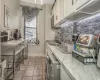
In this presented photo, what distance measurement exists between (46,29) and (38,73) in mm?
2536

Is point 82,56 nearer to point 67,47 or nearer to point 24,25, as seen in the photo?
point 67,47

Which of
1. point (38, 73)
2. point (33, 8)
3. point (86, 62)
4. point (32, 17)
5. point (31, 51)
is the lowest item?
point (38, 73)

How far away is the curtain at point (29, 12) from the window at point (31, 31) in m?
0.20

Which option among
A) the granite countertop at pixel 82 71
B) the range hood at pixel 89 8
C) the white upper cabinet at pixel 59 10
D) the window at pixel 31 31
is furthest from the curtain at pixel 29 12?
the granite countertop at pixel 82 71

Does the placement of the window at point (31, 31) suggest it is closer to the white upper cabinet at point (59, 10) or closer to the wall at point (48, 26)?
the wall at point (48, 26)

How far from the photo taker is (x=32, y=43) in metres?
5.46

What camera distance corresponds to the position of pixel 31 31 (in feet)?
18.0

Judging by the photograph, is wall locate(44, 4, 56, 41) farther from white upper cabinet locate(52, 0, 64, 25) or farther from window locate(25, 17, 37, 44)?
white upper cabinet locate(52, 0, 64, 25)

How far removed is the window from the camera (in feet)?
17.7

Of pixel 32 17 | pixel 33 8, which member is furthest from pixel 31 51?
pixel 33 8

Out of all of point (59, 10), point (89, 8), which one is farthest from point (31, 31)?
point (89, 8)

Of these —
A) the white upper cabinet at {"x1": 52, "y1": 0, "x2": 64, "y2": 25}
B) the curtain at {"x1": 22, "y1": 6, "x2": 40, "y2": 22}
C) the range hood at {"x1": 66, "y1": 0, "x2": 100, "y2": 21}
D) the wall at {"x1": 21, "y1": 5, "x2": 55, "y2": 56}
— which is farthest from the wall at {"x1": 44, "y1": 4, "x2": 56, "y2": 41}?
the range hood at {"x1": 66, "y1": 0, "x2": 100, "y2": 21}

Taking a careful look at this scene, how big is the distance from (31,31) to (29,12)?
94 cm

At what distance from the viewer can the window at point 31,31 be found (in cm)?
541
